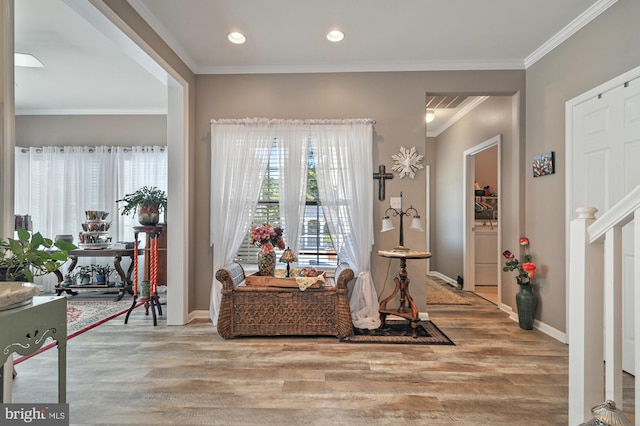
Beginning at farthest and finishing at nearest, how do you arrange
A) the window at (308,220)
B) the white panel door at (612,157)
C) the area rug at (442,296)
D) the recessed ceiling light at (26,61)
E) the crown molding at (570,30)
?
the area rug at (442,296) < the window at (308,220) < the recessed ceiling light at (26,61) < the crown molding at (570,30) < the white panel door at (612,157)

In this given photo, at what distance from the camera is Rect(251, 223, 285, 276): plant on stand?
3311 mm

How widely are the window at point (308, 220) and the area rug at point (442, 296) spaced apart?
173 centimetres

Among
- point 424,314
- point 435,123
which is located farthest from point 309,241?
point 435,123

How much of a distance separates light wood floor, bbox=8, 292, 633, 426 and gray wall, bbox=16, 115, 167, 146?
3.27 meters

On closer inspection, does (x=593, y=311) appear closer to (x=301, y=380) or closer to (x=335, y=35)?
(x=301, y=380)

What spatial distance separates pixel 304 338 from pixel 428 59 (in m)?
3.30

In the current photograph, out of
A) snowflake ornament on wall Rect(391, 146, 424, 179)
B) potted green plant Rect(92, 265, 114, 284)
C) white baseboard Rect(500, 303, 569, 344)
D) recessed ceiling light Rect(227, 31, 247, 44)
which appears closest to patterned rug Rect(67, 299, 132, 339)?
potted green plant Rect(92, 265, 114, 284)

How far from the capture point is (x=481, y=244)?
5.46m

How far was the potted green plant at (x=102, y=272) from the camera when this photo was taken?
4.88 metres

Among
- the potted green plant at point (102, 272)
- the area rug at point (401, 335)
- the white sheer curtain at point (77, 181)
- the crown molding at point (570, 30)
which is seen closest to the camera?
the crown molding at point (570, 30)

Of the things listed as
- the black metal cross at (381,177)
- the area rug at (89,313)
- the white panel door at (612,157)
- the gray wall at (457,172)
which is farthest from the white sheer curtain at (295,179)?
the white panel door at (612,157)

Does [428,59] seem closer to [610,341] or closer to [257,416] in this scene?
[610,341]

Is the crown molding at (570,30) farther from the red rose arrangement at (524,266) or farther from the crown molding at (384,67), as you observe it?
the red rose arrangement at (524,266)

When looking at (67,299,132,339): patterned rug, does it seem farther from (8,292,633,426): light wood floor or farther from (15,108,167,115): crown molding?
(15,108,167,115): crown molding
